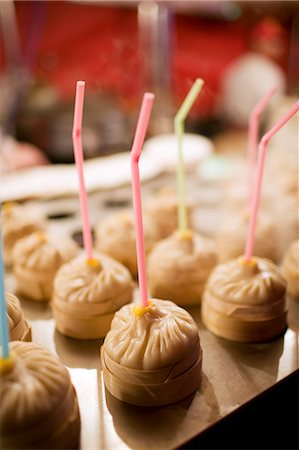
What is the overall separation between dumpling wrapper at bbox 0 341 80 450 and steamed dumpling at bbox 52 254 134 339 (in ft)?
1.20

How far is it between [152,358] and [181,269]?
1.78 ft

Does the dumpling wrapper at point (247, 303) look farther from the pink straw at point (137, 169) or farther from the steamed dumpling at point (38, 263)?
the steamed dumpling at point (38, 263)

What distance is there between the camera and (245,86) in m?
4.98

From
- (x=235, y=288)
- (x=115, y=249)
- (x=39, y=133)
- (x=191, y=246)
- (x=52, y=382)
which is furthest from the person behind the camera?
(x=39, y=133)

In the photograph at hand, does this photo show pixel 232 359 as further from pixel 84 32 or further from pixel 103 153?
pixel 84 32

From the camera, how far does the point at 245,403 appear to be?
128 cm

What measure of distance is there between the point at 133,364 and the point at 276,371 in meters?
0.40

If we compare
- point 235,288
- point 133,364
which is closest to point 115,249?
point 235,288

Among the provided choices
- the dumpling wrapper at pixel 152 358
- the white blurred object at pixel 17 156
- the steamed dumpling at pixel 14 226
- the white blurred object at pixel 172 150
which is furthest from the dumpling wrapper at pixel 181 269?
the white blurred object at pixel 17 156

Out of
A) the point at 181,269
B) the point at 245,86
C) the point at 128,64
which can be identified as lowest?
the point at 181,269

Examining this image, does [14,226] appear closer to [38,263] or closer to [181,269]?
[38,263]

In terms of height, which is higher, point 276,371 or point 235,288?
point 235,288

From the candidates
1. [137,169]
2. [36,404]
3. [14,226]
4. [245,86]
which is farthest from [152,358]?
[245,86]

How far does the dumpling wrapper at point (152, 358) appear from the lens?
1.25 meters
